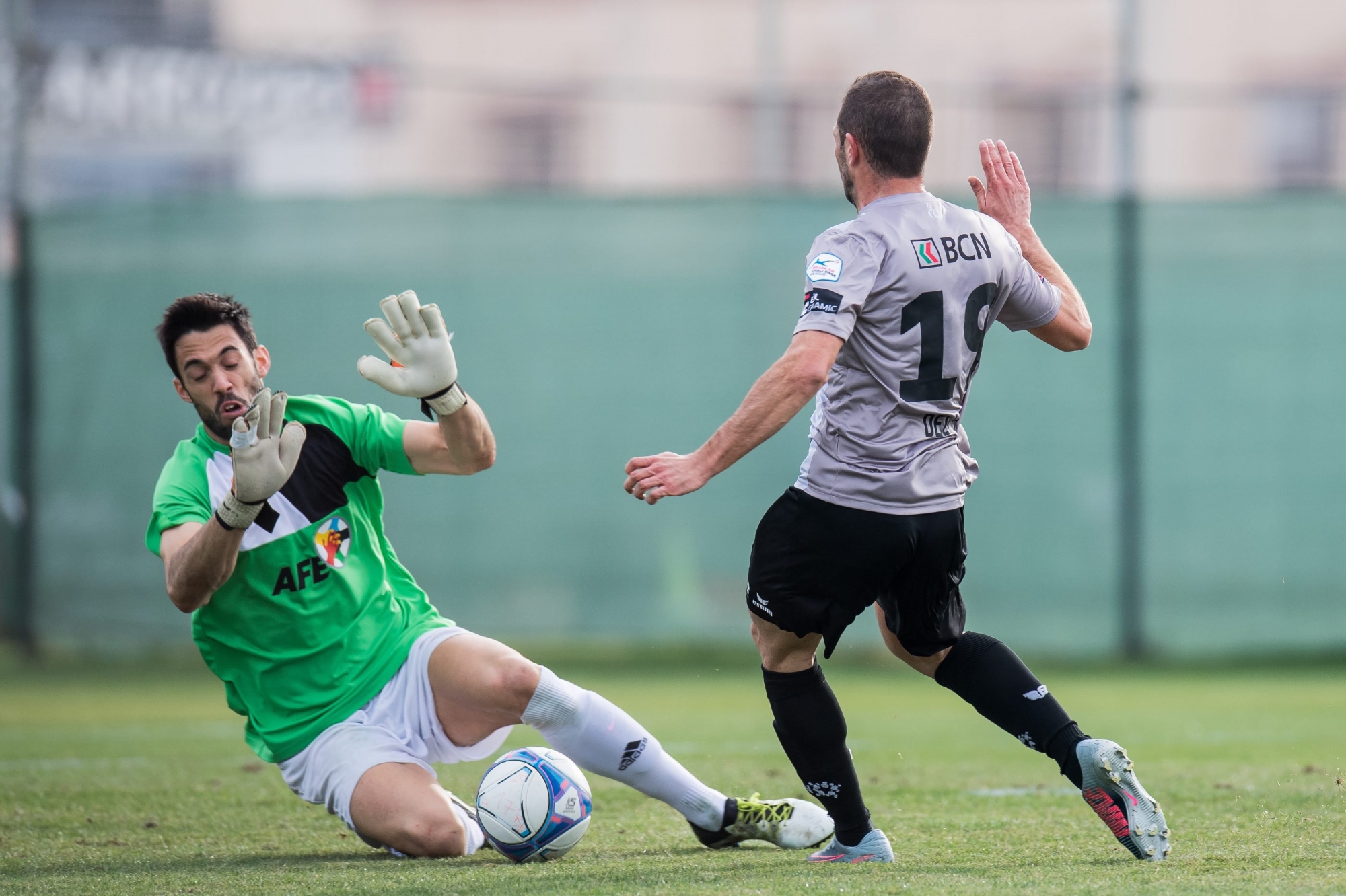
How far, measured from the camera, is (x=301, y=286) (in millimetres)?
10031

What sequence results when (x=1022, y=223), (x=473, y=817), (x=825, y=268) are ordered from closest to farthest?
1. (x=825, y=268)
2. (x=1022, y=223)
3. (x=473, y=817)

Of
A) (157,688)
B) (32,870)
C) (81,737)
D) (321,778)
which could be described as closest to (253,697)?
(321,778)

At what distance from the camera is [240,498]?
3.86 m

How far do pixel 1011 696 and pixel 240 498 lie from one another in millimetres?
2062

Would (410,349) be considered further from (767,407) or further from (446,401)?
(767,407)

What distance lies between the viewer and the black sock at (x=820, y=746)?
3.90 m

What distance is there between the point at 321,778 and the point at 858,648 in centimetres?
616

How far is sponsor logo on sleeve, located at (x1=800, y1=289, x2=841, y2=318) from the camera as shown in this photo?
12.0 ft

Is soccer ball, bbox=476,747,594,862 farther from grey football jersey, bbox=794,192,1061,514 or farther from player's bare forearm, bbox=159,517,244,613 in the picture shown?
grey football jersey, bbox=794,192,1061,514

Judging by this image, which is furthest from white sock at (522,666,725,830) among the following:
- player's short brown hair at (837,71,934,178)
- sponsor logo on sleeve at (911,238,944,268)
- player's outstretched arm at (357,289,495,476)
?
player's short brown hair at (837,71,934,178)

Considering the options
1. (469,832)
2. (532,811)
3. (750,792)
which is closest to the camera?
(532,811)

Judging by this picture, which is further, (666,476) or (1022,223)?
(1022,223)

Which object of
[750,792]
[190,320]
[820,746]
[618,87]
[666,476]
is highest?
[618,87]

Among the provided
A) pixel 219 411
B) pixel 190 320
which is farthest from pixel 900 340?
pixel 190 320
